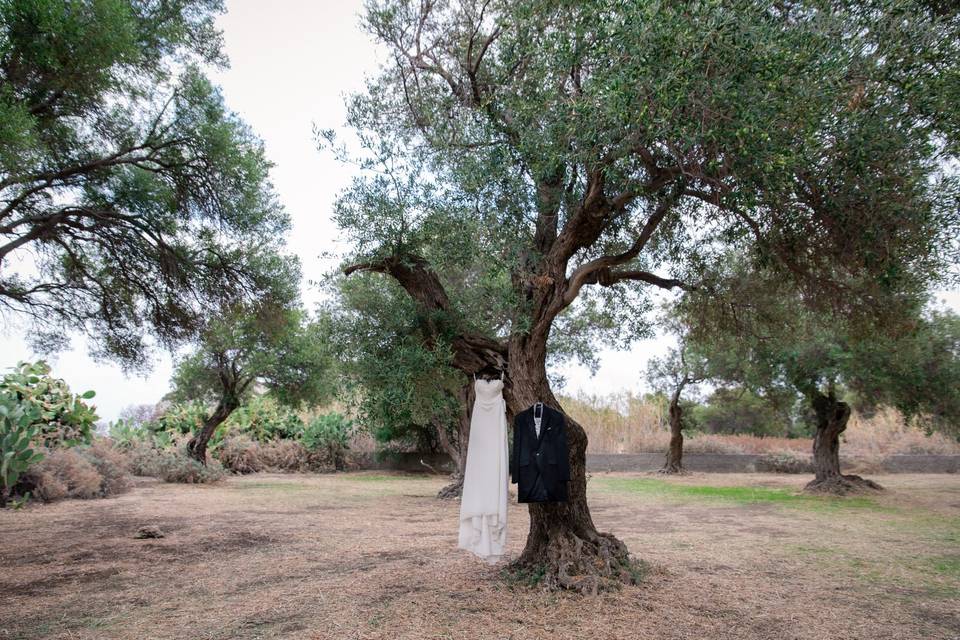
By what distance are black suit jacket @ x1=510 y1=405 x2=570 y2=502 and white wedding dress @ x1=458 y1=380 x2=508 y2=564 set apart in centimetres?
16

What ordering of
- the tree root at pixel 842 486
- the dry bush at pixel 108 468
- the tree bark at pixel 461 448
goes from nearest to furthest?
the tree bark at pixel 461 448, the dry bush at pixel 108 468, the tree root at pixel 842 486

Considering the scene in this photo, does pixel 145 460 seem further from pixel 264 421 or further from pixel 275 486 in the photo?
pixel 264 421

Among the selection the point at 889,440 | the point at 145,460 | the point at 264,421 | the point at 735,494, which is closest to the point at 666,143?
the point at 735,494

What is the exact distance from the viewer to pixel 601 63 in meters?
5.13

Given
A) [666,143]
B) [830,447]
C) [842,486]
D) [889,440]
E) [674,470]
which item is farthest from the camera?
[889,440]

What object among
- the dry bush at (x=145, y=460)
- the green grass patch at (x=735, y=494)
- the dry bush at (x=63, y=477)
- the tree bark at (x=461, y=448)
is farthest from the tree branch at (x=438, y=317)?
the dry bush at (x=145, y=460)

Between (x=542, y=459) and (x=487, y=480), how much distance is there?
553 mm

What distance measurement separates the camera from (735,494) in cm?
1430

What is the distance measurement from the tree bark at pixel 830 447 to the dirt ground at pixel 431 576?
8.04 feet

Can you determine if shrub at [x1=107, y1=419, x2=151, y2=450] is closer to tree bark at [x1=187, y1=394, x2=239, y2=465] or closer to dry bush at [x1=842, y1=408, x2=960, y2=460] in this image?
tree bark at [x1=187, y1=394, x2=239, y2=465]

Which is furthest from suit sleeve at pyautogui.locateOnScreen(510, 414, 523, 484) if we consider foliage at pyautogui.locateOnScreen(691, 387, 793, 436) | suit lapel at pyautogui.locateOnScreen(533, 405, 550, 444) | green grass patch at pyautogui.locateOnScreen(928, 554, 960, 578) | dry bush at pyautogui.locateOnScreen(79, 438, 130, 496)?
foliage at pyautogui.locateOnScreen(691, 387, 793, 436)

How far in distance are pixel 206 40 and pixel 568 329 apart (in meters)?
9.18

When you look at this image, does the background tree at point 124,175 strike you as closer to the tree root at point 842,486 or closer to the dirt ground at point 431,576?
the dirt ground at point 431,576

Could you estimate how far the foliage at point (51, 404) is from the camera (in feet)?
40.0
